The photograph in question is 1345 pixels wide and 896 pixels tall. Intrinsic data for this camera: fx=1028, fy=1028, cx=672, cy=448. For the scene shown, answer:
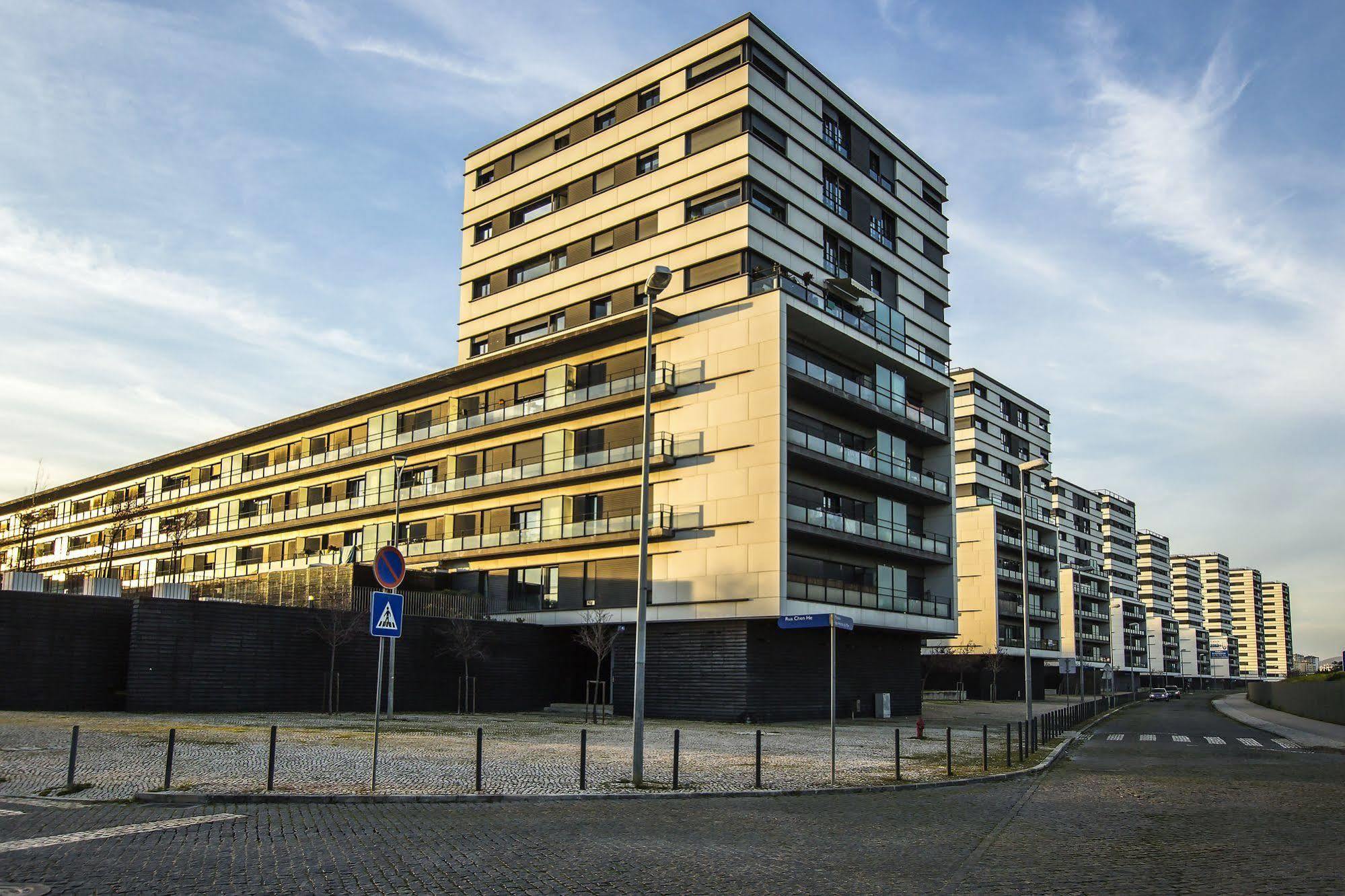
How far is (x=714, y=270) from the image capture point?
1561 inches

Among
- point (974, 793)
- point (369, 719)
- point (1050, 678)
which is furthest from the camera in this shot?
point (1050, 678)

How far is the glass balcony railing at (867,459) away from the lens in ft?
123

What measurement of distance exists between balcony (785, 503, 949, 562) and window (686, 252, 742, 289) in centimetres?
929

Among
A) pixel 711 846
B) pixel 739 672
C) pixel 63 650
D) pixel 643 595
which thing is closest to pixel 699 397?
pixel 739 672

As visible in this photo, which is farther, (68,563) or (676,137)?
(68,563)

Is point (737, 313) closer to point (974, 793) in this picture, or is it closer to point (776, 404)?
point (776, 404)

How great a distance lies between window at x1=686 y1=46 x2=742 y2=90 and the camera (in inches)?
1619

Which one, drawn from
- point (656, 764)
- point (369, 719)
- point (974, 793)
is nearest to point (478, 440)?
point (369, 719)

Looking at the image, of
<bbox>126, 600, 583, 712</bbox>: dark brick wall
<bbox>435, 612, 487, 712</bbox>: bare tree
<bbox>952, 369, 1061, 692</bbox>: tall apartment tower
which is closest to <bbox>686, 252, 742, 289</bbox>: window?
<bbox>126, 600, 583, 712</bbox>: dark brick wall

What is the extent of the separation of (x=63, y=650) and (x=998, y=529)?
233 feet

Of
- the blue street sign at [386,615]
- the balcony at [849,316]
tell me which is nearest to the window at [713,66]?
the balcony at [849,316]

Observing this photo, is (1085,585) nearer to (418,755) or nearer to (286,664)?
(286,664)

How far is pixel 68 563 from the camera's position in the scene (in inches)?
3140

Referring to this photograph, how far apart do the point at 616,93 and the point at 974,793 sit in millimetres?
37094
